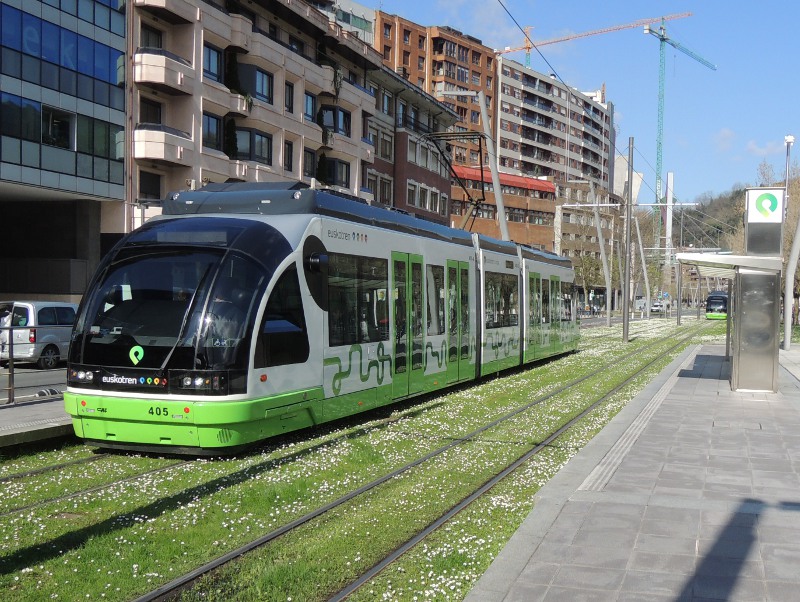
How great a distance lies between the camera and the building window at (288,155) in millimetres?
41188

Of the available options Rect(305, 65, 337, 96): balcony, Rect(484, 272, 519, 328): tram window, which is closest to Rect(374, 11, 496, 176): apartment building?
Rect(305, 65, 337, 96): balcony

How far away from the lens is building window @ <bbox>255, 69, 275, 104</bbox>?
126ft

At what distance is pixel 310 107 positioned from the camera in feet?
142

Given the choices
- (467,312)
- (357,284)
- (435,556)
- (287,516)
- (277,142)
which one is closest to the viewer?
(435,556)

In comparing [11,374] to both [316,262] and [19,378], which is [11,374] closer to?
[19,378]

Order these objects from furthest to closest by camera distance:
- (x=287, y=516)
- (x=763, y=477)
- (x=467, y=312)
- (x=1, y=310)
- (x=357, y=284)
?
(x=1, y=310) → (x=467, y=312) → (x=357, y=284) → (x=763, y=477) → (x=287, y=516)

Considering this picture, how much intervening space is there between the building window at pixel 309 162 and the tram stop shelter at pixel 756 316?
28775 millimetres

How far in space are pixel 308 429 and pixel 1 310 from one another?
45.5 ft

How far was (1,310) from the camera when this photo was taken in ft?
74.5

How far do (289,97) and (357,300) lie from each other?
3119 centimetres

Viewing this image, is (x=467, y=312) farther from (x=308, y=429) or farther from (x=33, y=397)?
(x=33, y=397)

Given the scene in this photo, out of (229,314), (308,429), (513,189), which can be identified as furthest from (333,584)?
(513,189)

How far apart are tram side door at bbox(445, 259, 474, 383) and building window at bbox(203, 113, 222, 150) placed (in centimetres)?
2155

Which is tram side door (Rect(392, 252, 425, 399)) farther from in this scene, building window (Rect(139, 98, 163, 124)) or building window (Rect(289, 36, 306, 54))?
building window (Rect(289, 36, 306, 54))
